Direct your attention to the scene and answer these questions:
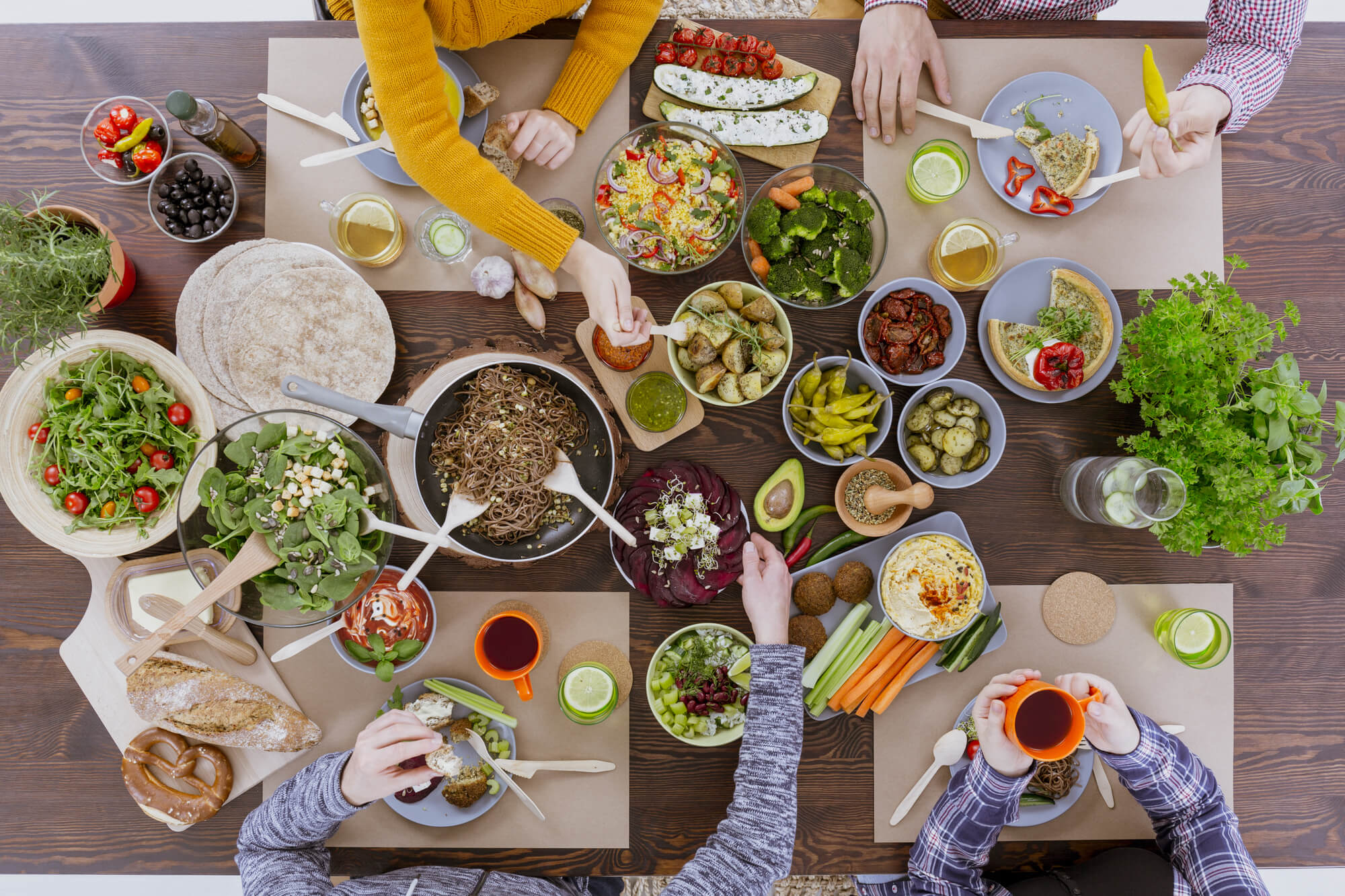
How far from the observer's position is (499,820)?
2.24 meters

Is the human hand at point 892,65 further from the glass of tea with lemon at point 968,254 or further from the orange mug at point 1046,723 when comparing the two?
the orange mug at point 1046,723

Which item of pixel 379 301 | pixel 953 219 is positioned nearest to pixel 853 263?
→ pixel 953 219

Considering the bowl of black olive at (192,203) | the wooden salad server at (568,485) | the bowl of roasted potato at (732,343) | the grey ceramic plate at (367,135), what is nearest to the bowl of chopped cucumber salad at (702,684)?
the wooden salad server at (568,485)

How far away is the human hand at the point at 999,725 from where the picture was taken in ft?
6.76

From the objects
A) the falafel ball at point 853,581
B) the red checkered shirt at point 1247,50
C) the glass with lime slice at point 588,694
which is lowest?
the glass with lime slice at point 588,694

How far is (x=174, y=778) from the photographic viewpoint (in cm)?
220

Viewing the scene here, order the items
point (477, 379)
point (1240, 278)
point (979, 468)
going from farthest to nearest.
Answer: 1. point (1240, 278)
2. point (979, 468)
3. point (477, 379)

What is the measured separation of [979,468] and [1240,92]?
141 centimetres

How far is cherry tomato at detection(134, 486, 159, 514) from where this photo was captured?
2053 millimetres

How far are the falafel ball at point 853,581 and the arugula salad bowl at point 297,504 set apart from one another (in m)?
1.41

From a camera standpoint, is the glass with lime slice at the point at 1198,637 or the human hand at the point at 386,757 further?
the glass with lime slice at the point at 1198,637

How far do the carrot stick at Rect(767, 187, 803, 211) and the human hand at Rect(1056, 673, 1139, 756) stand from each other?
1739mm

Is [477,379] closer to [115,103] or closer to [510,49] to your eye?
[510,49]

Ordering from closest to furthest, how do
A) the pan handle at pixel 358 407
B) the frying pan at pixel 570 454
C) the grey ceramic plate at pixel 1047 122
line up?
the pan handle at pixel 358 407 < the frying pan at pixel 570 454 < the grey ceramic plate at pixel 1047 122
